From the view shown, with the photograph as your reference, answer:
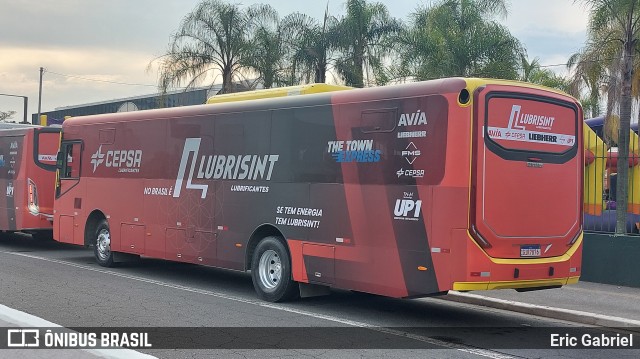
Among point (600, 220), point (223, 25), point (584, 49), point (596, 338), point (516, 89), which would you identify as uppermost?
point (223, 25)

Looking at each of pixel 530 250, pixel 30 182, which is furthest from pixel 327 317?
pixel 30 182

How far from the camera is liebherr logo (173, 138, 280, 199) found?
39.3ft

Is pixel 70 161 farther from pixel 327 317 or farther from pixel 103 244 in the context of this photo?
pixel 327 317

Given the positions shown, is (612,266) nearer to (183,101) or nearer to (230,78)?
(230,78)

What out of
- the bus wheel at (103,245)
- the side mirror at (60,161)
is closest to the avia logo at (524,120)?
the bus wheel at (103,245)

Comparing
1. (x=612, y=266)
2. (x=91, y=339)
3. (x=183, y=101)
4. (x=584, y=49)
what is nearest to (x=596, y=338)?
(x=612, y=266)

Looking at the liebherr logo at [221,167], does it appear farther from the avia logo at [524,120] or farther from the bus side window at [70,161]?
the bus side window at [70,161]

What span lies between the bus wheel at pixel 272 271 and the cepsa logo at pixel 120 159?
4.13m

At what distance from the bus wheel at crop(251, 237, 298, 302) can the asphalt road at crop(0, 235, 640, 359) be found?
0.20m

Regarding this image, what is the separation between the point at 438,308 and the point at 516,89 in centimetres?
385

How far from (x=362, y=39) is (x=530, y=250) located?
16.4 m

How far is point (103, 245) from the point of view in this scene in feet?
51.9

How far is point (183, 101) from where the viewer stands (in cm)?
2895

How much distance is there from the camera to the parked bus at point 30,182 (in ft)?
62.8
